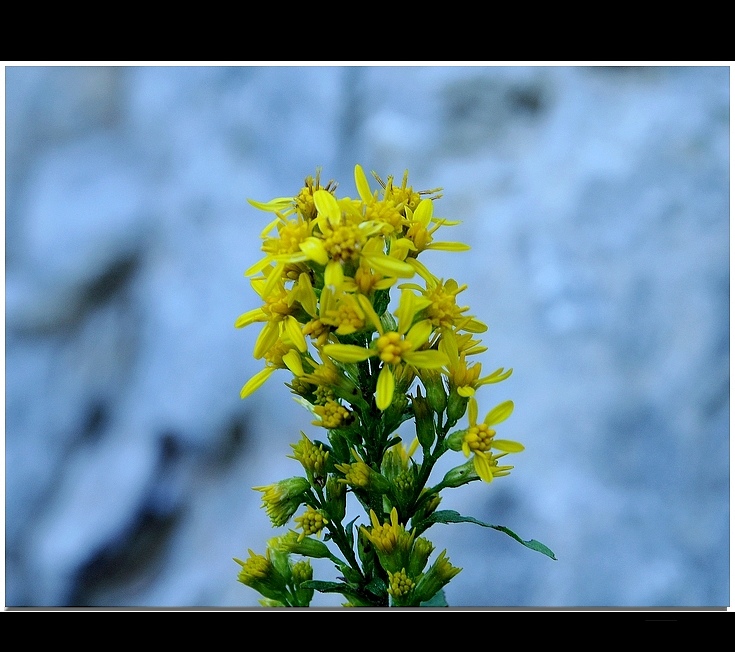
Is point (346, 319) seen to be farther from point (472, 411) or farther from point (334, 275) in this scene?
point (472, 411)

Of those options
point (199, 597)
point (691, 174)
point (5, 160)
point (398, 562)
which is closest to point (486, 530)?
point (199, 597)

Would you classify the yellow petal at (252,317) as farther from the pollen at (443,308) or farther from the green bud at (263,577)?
the green bud at (263,577)

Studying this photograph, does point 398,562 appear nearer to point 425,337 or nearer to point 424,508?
point 424,508

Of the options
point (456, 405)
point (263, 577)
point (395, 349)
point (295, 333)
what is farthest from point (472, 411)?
point (263, 577)

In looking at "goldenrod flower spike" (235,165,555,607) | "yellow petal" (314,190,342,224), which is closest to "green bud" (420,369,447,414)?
"goldenrod flower spike" (235,165,555,607)

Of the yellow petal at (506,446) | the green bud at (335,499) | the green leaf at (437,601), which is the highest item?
the yellow petal at (506,446)

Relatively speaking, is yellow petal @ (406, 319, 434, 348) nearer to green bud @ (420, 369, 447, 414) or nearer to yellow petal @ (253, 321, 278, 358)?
green bud @ (420, 369, 447, 414)

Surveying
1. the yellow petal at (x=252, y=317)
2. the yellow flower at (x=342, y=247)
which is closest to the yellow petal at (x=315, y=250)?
the yellow flower at (x=342, y=247)

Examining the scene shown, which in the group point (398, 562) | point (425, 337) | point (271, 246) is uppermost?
point (271, 246)
